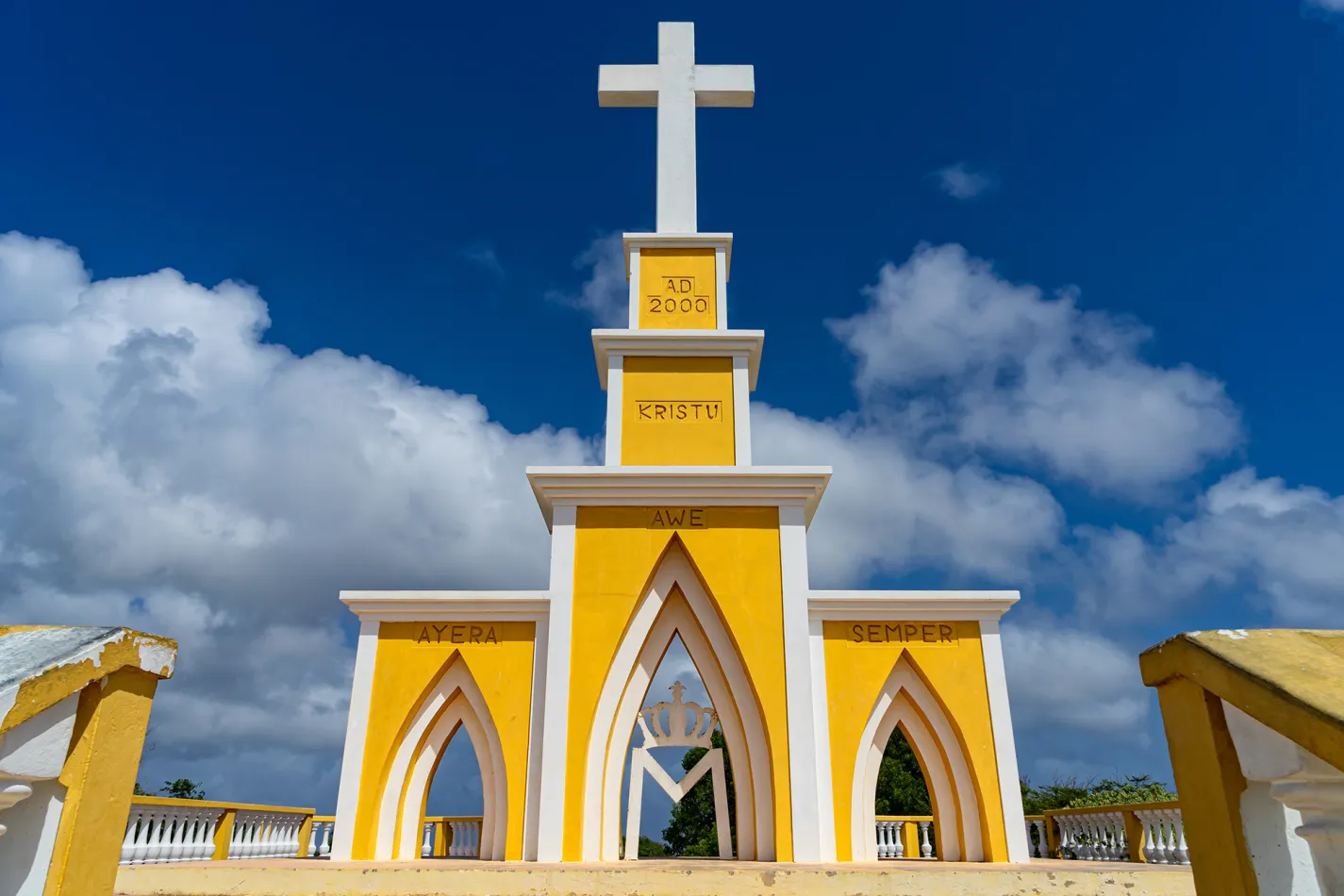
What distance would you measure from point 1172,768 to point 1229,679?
0.48 metres

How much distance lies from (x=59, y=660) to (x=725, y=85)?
42.7 ft

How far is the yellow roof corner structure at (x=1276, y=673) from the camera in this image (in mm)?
2145

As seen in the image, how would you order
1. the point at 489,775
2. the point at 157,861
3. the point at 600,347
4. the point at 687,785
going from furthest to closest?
the point at 600,347 < the point at 687,785 < the point at 489,775 < the point at 157,861

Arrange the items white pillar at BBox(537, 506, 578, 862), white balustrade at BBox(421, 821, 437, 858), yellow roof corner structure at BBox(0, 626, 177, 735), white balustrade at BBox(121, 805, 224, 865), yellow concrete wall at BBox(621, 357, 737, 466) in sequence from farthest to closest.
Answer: white balustrade at BBox(421, 821, 437, 858) < yellow concrete wall at BBox(621, 357, 737, 466) < white pillar at BBox(537, 506, 578, 862) < white balustrade at BBox(121, 805, 224, 865) < yellow roof corner structure at BBox(0, 626, 177, 735)

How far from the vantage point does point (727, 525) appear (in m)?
10.3

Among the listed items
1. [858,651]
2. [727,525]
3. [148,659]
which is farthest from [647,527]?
[148,659]

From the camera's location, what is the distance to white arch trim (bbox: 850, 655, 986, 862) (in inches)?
386

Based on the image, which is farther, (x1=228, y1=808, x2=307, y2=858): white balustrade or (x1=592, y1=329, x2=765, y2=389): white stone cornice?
(x1=592, y1=329, x2=765, y2=389): white stone cornice

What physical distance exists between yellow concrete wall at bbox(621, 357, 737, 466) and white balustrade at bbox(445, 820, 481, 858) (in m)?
6.66

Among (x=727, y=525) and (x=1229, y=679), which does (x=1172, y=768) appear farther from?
(x=727, y=525)

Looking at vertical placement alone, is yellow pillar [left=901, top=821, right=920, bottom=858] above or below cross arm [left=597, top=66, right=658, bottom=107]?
below

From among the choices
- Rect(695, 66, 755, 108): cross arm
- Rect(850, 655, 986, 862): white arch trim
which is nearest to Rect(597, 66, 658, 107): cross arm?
Rect(695, 66, 755, 108): cross arm

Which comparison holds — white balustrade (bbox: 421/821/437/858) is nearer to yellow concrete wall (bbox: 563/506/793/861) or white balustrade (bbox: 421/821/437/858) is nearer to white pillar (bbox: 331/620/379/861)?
white pillar (bbox: 331/620/379/861)

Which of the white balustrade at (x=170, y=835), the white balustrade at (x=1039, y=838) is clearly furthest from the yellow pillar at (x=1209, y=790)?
the white balustrade at (x=1039, y=838)
